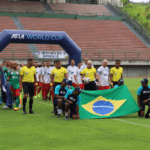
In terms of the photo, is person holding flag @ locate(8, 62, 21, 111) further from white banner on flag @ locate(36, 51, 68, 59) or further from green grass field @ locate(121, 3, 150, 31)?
green grass field @ locate(121, 3, 150, 31)

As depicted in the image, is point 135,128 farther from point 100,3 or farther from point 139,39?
point 100,3

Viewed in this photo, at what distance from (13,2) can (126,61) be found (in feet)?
69.7

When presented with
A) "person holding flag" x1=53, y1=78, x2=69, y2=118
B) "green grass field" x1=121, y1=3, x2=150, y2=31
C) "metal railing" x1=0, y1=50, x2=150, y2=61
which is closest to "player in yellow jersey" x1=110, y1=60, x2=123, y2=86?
"person holding flag" x1=53, y1=78, x2=69, y2=118

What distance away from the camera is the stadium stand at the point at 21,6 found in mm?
47500

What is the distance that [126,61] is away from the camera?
39344mm

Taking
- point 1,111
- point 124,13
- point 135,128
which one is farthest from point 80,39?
point 135,128

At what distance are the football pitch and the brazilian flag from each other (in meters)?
0.34

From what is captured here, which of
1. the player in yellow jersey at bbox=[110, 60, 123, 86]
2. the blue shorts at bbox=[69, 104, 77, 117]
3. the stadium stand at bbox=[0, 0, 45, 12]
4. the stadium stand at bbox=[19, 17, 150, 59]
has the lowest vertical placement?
the blue shorts at bbox=[69, 104, 77, 117]

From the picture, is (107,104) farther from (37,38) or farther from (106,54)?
(106,54)

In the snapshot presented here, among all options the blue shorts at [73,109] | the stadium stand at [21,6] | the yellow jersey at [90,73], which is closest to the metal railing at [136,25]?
the stadium stand at [21,6]

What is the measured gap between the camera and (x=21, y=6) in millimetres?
49188

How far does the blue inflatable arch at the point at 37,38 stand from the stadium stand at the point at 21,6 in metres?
31.3

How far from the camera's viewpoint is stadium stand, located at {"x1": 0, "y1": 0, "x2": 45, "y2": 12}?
4750 centimetres

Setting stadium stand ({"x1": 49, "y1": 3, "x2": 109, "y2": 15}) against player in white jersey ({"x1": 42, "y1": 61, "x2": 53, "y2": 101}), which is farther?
stadium stand ({"x1": 49, "y1": 3, "x2": 109, "y2": 15})
